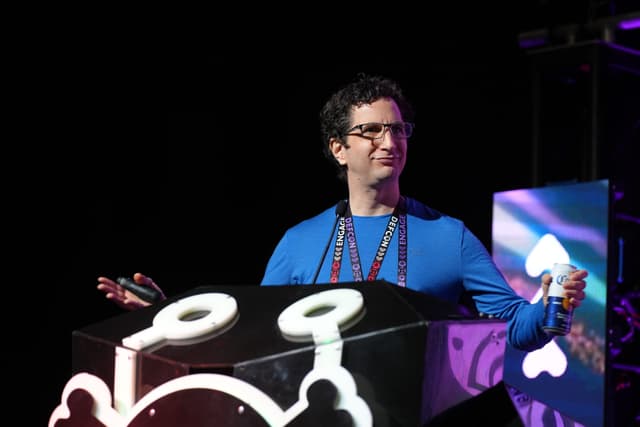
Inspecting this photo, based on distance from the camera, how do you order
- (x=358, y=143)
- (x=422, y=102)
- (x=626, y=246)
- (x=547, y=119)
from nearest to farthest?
(x=358, y=143), (x=626, y=246), (x=547, y=119), (x=422, y=102)

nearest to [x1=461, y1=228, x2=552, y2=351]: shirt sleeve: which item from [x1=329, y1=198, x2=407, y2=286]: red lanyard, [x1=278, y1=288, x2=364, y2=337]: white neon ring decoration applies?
[x1=329, y1=198, x2=407, y2=286]: red lanyard

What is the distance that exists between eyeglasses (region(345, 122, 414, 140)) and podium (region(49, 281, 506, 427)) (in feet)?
2.37

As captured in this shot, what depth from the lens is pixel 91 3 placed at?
420cm

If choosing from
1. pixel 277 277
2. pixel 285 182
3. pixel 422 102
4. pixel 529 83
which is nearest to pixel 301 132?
pixel 285 182

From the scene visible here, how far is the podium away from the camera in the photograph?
160 cm

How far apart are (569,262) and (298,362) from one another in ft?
9.06

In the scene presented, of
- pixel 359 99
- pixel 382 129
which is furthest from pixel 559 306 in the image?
pixel 359 99

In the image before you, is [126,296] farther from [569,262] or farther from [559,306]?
[569,262]

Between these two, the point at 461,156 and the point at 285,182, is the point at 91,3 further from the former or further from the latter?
the point at 461,156

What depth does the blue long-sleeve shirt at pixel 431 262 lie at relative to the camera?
235cm

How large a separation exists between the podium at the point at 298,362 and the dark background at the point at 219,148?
2388 millimetres

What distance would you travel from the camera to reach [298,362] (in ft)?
5.36

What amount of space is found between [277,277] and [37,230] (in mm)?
1912

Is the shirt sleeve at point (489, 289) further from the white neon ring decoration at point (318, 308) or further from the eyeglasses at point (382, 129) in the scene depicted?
the white neon ring decoration at point (318, 308)
